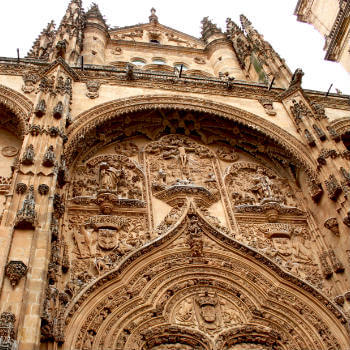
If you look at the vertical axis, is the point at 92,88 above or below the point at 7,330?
above

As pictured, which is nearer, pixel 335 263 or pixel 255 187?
pixel 335 263

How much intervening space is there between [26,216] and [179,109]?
634 cm

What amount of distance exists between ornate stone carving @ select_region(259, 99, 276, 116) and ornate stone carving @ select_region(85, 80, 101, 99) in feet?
15.3

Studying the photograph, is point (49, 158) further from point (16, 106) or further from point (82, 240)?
point (16, 106)

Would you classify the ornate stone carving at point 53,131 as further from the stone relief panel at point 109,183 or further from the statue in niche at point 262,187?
the statue in niche at point 262,187

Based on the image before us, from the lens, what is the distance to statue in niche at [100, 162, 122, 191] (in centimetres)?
1098

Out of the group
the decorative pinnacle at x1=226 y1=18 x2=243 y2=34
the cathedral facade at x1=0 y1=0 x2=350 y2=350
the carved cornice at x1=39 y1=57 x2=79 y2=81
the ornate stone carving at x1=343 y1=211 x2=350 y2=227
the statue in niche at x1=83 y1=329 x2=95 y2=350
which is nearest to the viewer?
the statue in niche at x1=83 y1=329 x2=95 y2=350

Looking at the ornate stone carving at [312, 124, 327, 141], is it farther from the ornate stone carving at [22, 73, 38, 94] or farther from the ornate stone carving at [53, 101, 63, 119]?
the ornate stone carving at [22, 73, 38, 94]

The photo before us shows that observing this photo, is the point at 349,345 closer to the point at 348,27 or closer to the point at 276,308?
the point at 276,308

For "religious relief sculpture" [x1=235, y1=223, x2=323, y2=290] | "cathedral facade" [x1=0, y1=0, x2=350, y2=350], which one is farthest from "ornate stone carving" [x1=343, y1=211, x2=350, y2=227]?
"religious relief sculpture" [x1=235, y1=223, x2=323, y2=290]

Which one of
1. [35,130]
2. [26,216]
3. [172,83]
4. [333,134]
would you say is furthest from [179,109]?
[26,216]

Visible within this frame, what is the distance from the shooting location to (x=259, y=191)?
471 inches

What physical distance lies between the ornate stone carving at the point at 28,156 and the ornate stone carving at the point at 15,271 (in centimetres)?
261

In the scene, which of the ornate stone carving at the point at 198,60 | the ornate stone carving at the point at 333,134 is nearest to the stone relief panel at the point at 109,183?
the ornate stone carving at the point at 333,134
